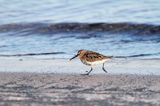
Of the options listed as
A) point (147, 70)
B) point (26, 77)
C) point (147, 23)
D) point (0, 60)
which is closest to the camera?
point (26, 77)

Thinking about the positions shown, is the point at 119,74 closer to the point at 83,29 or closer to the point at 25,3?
the point at 83,29

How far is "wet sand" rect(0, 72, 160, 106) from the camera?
8.07 metres

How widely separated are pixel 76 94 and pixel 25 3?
15.0 meters

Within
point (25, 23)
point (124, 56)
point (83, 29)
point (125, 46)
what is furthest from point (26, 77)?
point (25, 23)

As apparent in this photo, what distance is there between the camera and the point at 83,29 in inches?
715

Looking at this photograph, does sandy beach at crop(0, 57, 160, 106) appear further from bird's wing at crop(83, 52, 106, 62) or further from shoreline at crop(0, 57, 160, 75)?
bird's wing at crop(83, 52, 106, 62)

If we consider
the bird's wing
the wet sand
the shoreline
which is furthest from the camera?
the shoreline

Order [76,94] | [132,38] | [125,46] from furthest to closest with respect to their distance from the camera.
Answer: [132,38]
[125,46]
[76,94]

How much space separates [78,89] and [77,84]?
0.43 m

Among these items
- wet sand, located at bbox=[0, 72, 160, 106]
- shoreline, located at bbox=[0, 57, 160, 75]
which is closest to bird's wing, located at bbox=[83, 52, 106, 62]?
wet sand, located at bbox=[0, 72, 160, 106]

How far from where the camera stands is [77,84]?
941 centimetres

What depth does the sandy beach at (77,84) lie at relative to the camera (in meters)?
8.14

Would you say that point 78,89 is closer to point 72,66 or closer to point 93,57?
point 93,57

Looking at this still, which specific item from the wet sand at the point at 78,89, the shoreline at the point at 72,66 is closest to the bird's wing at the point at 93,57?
→ the wet sand at the point at 78,89
